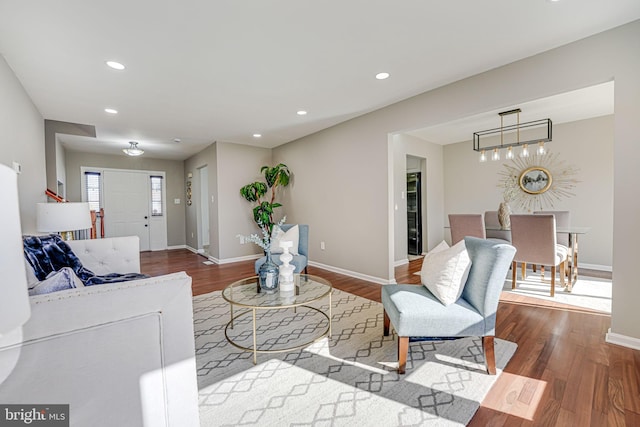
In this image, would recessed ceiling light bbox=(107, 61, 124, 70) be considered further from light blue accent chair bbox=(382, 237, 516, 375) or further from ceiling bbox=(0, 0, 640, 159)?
light blue accent chair bbox=(382, 237, 516, 375)

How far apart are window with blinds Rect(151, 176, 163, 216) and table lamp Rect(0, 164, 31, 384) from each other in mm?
7579

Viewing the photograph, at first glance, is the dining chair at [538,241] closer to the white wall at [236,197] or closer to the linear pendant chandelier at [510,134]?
the linear pendant chandelier at [510,134]

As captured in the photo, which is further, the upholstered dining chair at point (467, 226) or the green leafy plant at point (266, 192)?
the green leafy plant at point (266, 192)

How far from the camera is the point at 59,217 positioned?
2.65 metres

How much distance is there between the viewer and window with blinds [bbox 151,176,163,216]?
7.25m

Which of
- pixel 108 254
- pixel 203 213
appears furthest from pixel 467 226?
pixel 203 213

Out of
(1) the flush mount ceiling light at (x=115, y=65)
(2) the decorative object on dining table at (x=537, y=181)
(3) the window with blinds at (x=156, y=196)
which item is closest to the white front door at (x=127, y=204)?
(3) the window with blinds at (x=156, y=196)

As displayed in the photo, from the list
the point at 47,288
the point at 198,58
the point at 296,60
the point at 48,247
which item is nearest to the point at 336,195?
the point at 296,60

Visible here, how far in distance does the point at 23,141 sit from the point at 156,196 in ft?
14.9

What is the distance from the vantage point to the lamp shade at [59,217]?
2.61 meters

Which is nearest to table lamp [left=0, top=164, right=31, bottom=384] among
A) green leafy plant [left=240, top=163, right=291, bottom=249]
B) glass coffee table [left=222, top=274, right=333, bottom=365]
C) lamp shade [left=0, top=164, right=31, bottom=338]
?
lamp shade [left=0, top=164, right=31, bottom=338]

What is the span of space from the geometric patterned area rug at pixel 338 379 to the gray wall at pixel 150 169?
573cm

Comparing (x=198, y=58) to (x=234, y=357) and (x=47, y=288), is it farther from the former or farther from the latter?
(x=234, y=357)

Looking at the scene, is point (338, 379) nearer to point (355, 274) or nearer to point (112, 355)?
point (112, 355)
